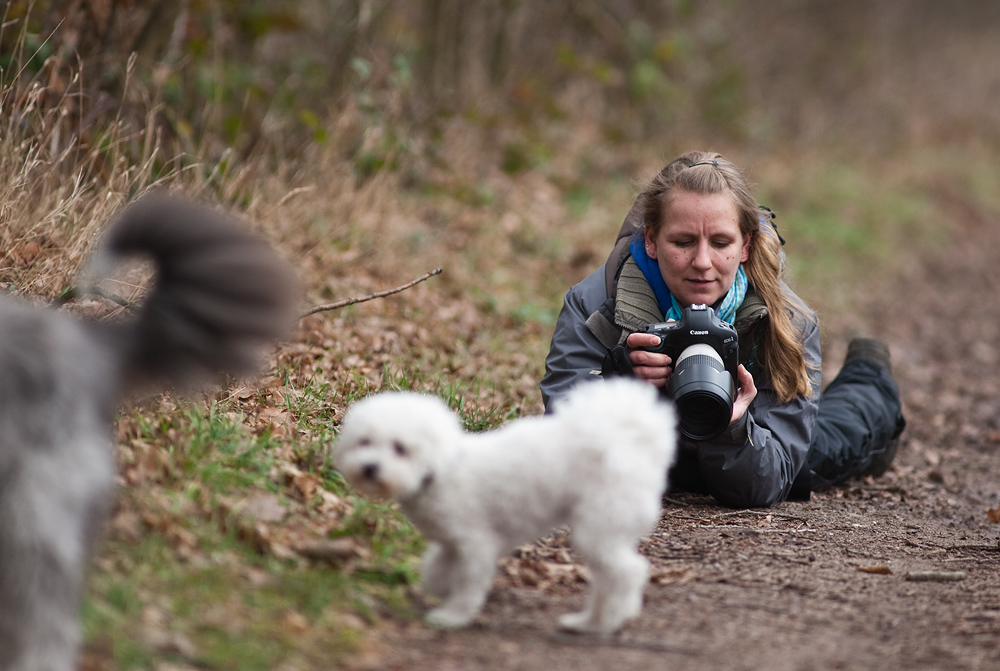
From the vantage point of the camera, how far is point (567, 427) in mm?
2795

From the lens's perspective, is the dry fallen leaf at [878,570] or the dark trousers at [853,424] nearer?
the dry fallen leaf at [878,570]

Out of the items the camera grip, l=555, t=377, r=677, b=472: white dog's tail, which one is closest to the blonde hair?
the camera grip

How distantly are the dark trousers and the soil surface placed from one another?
157 mm

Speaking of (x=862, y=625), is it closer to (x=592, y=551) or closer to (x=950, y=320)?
(x=592, y=551)

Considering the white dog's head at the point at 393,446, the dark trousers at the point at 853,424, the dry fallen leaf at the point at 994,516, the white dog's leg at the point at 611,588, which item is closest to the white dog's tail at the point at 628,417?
the white dog's leg at the point at 611,588

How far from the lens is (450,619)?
2.85 m

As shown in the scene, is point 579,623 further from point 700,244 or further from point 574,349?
point 700,244

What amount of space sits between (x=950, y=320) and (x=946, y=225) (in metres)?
5.55

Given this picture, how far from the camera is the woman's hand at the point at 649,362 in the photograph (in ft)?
13.1

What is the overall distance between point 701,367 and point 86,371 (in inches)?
93.4

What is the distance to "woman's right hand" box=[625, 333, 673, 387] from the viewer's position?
4.00 m

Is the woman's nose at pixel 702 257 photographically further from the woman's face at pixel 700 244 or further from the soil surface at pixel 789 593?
the soil surface at pixel 789 593

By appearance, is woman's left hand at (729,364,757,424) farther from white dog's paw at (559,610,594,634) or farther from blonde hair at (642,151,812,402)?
white dog's paw at (559,610,594,634)

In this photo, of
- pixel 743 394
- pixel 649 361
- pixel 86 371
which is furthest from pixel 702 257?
pixel 86 371
